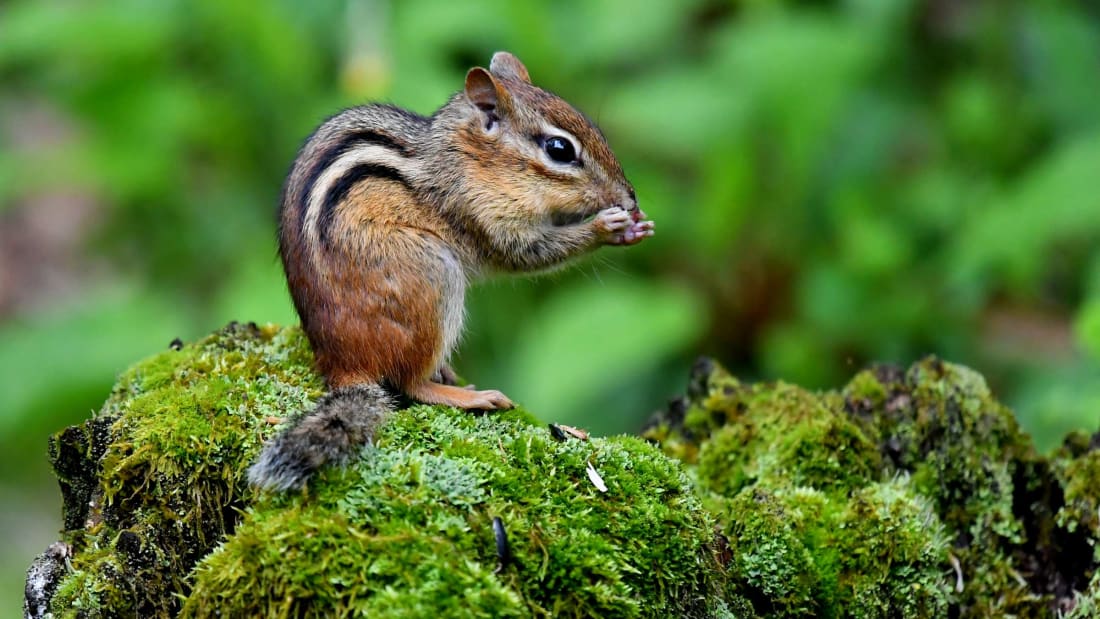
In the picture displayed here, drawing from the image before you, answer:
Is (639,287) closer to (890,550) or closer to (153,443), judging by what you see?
(890,550)

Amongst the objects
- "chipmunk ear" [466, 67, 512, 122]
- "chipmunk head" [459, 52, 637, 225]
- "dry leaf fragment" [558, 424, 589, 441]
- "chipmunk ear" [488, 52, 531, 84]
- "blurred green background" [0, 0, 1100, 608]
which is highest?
"blurred green background" [0, 0, 1100, 608]

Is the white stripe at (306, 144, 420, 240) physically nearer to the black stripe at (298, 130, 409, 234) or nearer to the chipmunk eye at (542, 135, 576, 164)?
the black stripe at (298, 130, 409, 234)

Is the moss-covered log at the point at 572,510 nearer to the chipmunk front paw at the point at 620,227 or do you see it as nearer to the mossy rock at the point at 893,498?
the mossy rock at the point at 893,498

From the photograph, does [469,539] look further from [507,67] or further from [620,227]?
[507,67]

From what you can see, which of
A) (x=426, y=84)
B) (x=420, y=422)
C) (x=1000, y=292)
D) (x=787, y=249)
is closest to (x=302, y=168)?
(x=420, y=422)

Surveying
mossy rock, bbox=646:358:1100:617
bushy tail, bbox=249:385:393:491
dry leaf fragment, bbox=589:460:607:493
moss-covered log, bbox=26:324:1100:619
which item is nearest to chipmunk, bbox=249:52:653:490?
bushy tail, bbox=249:385:393:491
